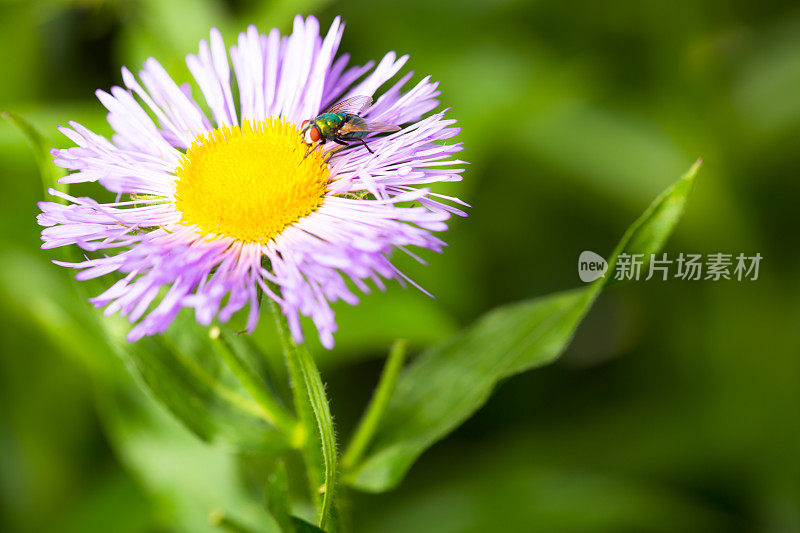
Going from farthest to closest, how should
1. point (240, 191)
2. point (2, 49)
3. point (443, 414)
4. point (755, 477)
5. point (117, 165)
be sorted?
point (2, 49)
point (755, 477)
point (443, 414)
point (117, 165)
point (240, 191)

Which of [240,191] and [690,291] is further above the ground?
[240,191]

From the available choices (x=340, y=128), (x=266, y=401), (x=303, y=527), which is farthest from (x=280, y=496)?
(x=340, y=128)

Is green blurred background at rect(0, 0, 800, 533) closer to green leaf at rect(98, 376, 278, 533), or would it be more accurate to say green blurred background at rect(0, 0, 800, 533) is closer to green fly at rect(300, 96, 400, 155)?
green leaf at rect(98, 376, 278, 533)

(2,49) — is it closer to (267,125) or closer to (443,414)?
(267,125)

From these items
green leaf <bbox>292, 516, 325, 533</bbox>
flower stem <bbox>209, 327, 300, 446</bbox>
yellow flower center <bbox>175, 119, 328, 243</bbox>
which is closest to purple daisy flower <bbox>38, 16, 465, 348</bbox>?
yellow flower center <bbox>175, 119, 328, 243</bbox>

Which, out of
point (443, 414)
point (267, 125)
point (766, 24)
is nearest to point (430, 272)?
point (443, 414)

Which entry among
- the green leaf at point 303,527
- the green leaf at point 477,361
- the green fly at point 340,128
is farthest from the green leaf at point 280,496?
the green fly at point 340,128
